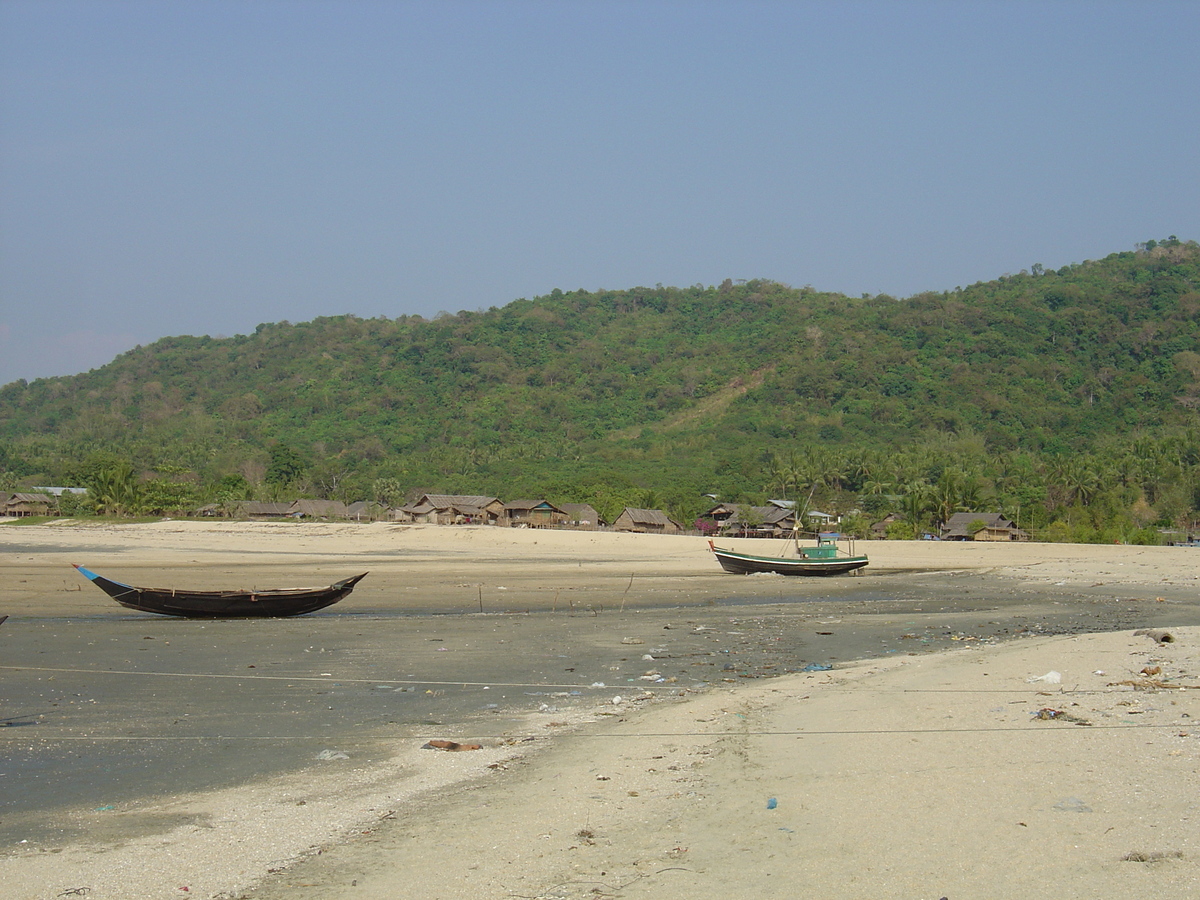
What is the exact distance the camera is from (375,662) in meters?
14.8

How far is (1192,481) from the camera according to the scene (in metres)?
75.6

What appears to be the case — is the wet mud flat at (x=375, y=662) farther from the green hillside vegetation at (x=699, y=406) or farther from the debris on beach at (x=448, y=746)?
the green hillside vegetation at (x=699, y=406)

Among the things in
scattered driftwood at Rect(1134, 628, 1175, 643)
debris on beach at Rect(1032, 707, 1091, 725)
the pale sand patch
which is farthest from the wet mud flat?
debris on beach at Rect(1032, 707, 1091, 725)

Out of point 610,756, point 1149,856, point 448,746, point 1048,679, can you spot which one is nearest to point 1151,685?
point 1048,679

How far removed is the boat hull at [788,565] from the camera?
33003mm

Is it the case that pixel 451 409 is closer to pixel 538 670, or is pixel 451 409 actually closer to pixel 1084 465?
pixel 1084 465

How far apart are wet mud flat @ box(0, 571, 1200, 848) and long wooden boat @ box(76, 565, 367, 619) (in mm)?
289

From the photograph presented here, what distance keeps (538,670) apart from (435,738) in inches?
174

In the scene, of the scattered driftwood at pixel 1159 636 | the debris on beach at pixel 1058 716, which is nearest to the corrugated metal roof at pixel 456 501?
the scattered driftwood at pixel 1159 636

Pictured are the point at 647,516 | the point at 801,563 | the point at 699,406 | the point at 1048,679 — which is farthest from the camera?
the point at 699,406

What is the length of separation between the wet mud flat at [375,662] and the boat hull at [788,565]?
4.69m

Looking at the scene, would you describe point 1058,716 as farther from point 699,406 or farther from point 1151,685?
point 699,406

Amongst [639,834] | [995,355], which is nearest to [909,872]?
[639,834]

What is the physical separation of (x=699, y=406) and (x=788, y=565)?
103825 mm
